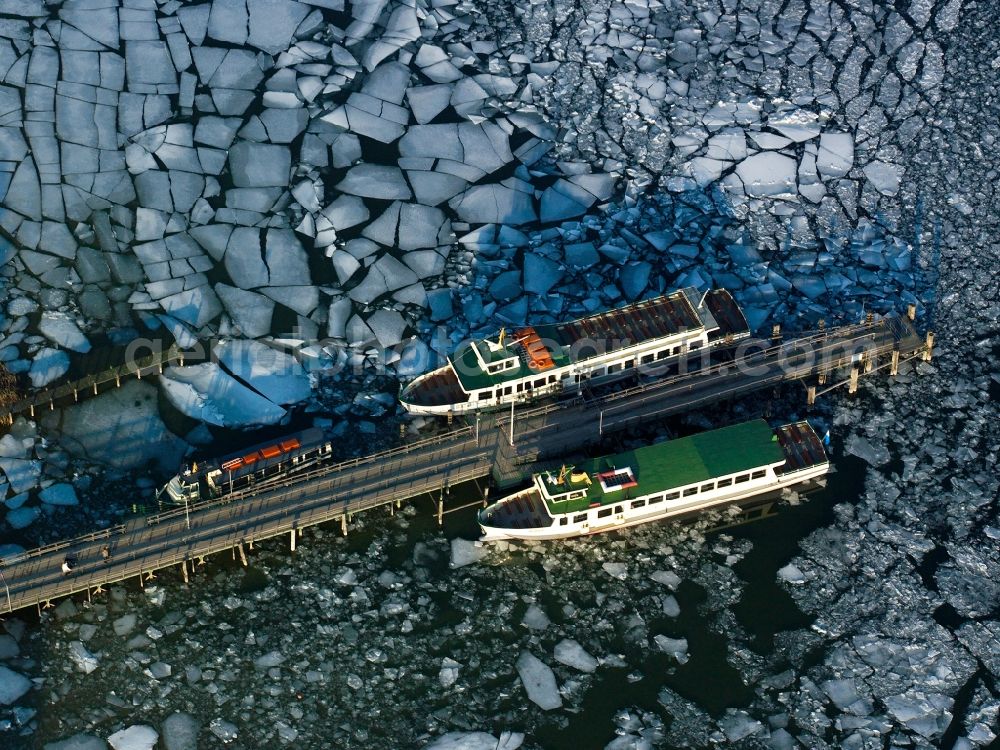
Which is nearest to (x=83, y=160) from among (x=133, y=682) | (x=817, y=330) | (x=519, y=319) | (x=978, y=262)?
(x=519, y=319)

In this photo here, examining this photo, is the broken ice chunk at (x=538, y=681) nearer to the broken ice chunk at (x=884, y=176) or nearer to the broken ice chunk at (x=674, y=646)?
the broken ice chunk at (x=674, y=646)

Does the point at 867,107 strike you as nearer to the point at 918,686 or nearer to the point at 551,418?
the point at 551,418

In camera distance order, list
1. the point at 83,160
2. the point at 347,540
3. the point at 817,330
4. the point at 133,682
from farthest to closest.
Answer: the point at 83,160 → the point at 817,330 → the point at 347,540 → the point at 133,682

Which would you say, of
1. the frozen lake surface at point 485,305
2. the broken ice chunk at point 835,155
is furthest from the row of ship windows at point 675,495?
the broken ice chunk at point 835,155

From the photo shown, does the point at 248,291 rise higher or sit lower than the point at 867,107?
lower

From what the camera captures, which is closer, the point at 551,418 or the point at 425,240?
the point at 551,418

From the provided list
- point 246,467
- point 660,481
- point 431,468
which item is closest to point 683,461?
point 660,481
